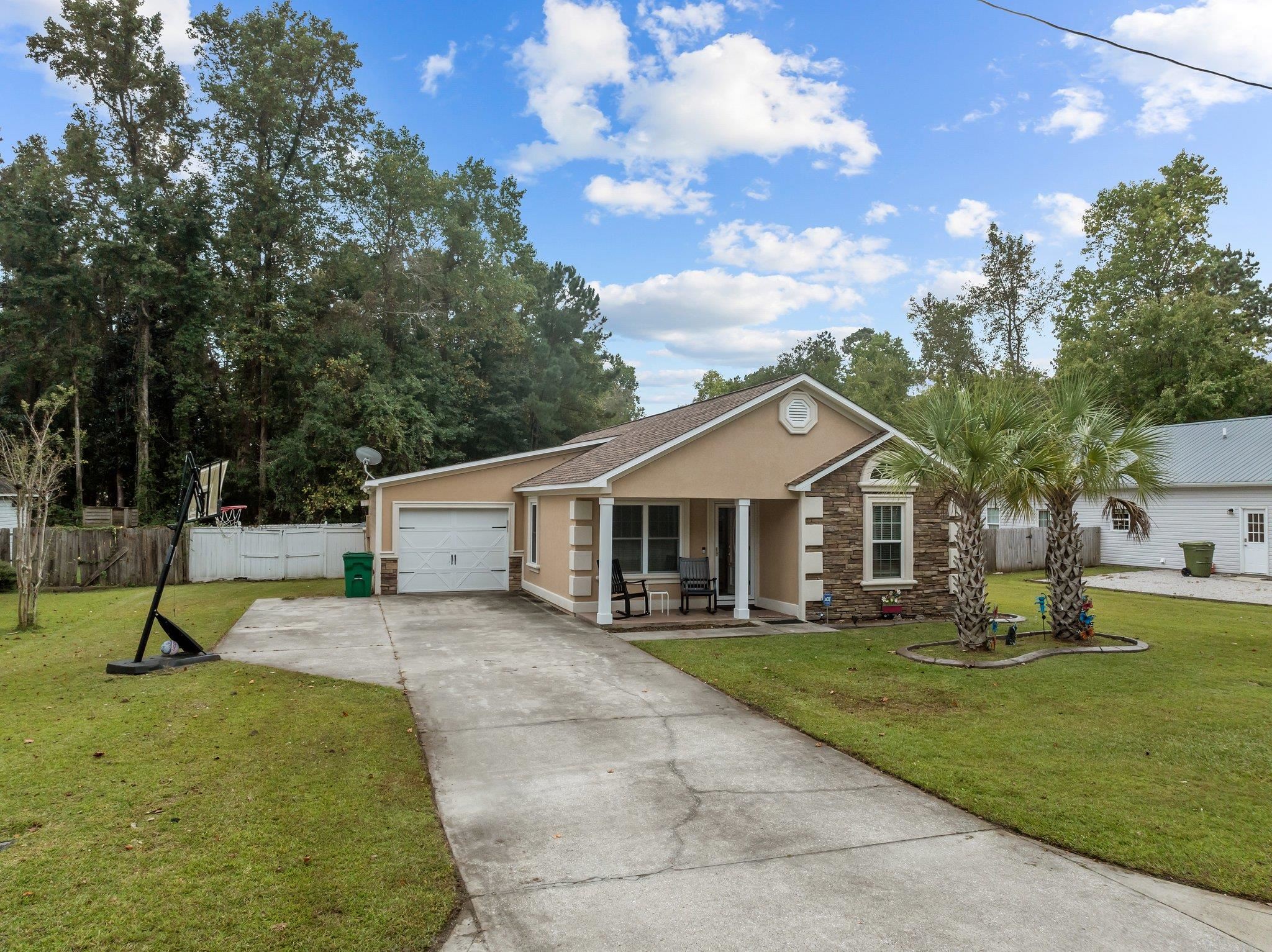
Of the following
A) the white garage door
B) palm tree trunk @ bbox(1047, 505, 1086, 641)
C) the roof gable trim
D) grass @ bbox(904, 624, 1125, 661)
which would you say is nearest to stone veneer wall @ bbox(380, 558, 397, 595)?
the white garage door

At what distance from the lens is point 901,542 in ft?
44.0

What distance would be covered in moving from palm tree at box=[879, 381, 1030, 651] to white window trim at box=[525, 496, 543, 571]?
27.7 feet

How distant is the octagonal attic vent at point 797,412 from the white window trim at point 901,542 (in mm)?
1713

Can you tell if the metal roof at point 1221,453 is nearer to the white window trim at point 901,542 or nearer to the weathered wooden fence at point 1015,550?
the weathered wooden fence at point 1015,550

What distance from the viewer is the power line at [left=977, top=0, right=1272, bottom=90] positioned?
7445 millimetres

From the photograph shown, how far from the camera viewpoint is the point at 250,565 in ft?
65.4

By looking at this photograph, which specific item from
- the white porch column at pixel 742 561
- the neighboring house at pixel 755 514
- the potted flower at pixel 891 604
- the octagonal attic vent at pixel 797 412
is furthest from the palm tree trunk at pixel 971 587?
the octagonal attic vent at pixel 797 412

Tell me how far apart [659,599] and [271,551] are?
11804 millimetres

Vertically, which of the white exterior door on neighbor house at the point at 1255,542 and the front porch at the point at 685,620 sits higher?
the white exterior door on neighbor house at the point at 1255,542

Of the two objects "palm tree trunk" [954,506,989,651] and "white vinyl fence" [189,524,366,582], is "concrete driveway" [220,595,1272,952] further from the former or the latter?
"white vinyl fence" [189,524,366,582]

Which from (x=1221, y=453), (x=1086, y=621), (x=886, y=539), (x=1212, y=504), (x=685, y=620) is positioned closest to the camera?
(x=1086, y=621)

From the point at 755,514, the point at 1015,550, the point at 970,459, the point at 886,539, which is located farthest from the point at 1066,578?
the point at 1015,550

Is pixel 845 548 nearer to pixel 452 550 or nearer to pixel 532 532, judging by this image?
pixel 532 532

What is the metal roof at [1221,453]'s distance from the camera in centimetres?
2081
